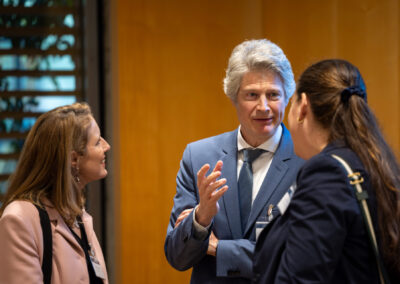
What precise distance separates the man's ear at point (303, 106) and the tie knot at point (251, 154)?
2.32 ft

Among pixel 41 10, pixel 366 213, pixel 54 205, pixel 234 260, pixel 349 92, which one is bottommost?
pixel 234 260

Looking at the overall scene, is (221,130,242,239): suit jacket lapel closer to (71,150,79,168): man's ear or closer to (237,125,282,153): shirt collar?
(237,125,282,153): shirt collar

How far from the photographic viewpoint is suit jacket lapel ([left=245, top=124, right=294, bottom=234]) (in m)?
2.32

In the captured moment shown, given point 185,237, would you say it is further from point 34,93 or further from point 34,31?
point 34,31

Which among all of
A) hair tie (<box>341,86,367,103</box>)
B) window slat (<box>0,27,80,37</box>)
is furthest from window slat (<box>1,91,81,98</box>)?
hair tie (<box>341,86,367,103</box>)

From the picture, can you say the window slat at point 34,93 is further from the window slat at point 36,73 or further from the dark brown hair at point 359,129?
the dark brown hair at point 359,129

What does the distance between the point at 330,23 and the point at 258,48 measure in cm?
167

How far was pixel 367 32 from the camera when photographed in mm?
3830

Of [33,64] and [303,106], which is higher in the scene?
[33,64]

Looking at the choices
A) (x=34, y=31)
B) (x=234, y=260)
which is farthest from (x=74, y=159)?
(x=34, y=31)

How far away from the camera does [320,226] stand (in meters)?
1.53

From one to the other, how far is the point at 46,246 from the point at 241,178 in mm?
912

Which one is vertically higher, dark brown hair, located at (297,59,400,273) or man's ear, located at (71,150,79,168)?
dark brown hair, located at (297,59,400,273)

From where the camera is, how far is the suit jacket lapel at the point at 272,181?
232 cm
